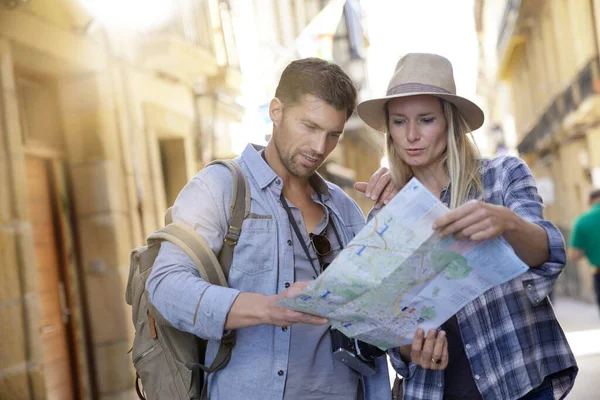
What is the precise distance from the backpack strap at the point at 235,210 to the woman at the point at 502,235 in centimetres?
55

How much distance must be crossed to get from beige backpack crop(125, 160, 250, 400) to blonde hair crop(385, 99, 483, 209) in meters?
0.68

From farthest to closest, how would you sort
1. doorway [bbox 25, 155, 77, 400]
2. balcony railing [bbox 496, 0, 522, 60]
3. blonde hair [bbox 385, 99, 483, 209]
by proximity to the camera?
balcony railing [bbox 496, 0, 522, 60] < doorway [bbox 25, 155, 77, 400] < blonde hair [bbox 385, 99, 483, 209]

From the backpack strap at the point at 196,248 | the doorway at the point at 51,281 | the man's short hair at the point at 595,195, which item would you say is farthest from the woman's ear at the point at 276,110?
the man's short hair at the point at 595,195

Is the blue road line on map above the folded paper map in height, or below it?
above

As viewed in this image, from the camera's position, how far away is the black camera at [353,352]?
2.91 m

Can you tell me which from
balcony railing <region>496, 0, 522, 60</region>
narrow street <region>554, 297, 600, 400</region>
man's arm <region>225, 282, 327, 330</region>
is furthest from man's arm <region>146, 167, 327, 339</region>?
balcony railing <region>496, 0, 522, 60</region>

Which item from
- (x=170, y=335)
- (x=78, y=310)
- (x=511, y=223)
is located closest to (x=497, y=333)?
(x=511, y=223)

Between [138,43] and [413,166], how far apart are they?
6.64 meters

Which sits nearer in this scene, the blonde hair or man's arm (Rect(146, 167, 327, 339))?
man's arm (Rect(146, 167, 327, 339))

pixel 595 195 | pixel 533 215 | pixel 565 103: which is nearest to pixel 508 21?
pixel 565 103

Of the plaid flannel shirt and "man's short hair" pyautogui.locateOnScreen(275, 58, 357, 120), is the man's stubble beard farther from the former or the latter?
the plaid flannel shirt

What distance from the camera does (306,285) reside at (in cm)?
232

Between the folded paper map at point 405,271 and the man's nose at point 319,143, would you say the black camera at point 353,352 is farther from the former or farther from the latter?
the man's nose at point 319,143

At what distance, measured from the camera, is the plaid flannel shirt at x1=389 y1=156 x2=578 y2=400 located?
9.09 feet
